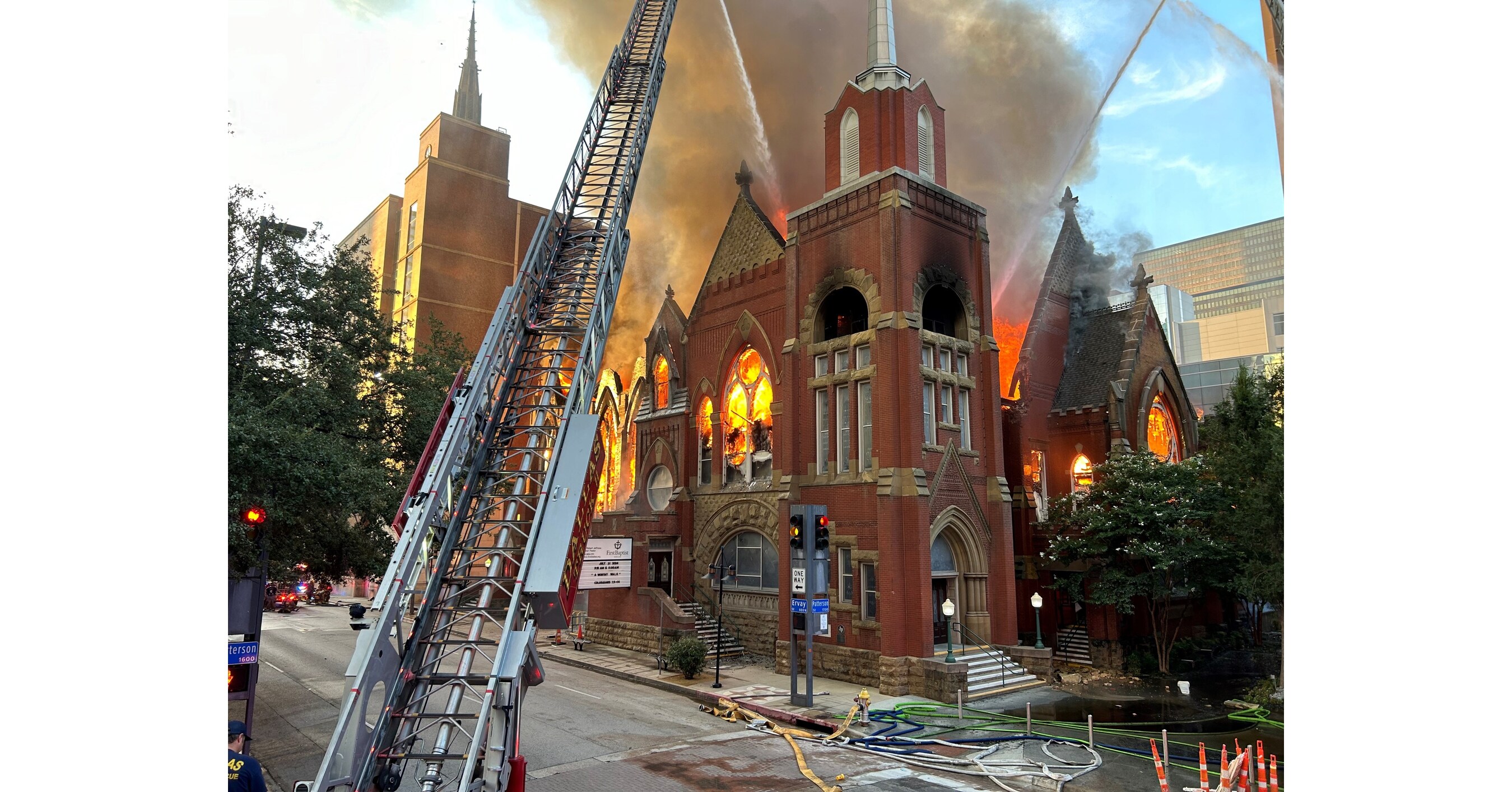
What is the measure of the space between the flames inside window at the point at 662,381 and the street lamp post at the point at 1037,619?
1655cm

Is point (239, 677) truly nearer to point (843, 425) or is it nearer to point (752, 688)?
point (752, 688)

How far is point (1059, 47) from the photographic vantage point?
33.7 meters

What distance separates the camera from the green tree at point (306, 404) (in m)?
13.5

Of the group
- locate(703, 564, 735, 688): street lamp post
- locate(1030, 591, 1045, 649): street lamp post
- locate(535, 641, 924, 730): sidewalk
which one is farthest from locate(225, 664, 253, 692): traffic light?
locate(1030, 591, 1045, 649): street lamp post

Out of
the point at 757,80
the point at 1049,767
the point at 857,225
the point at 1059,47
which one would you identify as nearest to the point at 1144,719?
the point at 1049,767

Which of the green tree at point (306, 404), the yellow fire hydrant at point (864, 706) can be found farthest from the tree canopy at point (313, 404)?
the yellow fire hydrant at point (864, 706)

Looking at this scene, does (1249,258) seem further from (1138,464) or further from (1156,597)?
(1156,597)

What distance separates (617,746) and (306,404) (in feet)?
29.7

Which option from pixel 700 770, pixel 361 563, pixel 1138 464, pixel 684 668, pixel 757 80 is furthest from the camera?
pixel 757 80

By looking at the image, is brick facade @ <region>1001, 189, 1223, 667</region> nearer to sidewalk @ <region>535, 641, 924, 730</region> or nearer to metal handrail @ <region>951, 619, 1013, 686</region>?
metal handrail @ <region>951, 619, 1013, 686</region>

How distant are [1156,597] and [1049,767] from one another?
1208 centimetres

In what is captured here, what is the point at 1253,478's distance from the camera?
20859 mm

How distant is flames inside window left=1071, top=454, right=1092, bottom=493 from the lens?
2930 cm

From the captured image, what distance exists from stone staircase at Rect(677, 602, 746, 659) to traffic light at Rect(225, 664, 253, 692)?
54.8 ft
